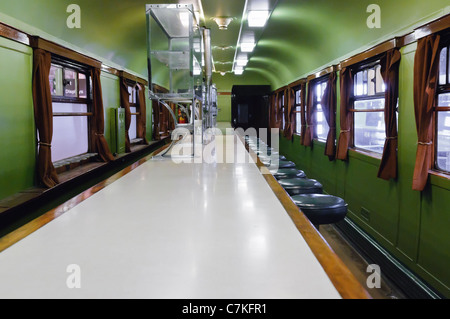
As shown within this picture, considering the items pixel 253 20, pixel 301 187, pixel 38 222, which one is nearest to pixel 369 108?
pixel 301 187

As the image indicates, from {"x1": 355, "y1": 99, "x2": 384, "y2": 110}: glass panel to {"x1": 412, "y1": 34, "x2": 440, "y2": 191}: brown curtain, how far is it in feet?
4.73

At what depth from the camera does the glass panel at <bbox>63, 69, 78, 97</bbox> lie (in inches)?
203

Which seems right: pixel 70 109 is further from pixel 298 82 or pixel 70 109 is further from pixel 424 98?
pixel 298 82

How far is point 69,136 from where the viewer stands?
544cm

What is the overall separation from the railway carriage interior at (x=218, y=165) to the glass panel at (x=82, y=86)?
3 cm

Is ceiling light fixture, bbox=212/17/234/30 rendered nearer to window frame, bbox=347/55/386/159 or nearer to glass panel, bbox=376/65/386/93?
window frame, bbox=347/55/386/159

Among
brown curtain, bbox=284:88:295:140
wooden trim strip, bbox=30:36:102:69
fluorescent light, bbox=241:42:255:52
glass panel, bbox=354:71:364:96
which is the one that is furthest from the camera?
brown curtain, bbox=284:88:295:140

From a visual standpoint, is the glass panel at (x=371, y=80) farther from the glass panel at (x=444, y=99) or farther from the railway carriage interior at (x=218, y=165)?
the glass panel at (x=444, y=99)

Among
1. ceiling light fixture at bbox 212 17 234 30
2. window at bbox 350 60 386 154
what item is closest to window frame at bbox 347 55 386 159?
window at bbox 350 60 386 154

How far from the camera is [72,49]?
4.88 metres

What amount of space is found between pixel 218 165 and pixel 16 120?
6.95 feet

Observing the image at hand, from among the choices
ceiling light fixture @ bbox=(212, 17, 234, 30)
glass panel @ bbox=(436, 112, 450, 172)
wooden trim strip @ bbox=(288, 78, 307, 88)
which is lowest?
glass panel @ bbox=(436, 112, 450, 172)

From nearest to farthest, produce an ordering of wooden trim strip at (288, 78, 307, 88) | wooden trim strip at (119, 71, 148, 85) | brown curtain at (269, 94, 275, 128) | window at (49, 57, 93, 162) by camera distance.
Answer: window at (49, 57, 93, 162)
wooden trim strip at (119, 71, 148, 85)
wooden trim strip at (288, 78, 307, 88)
brown curtain at (269, 94, 275, 128)
